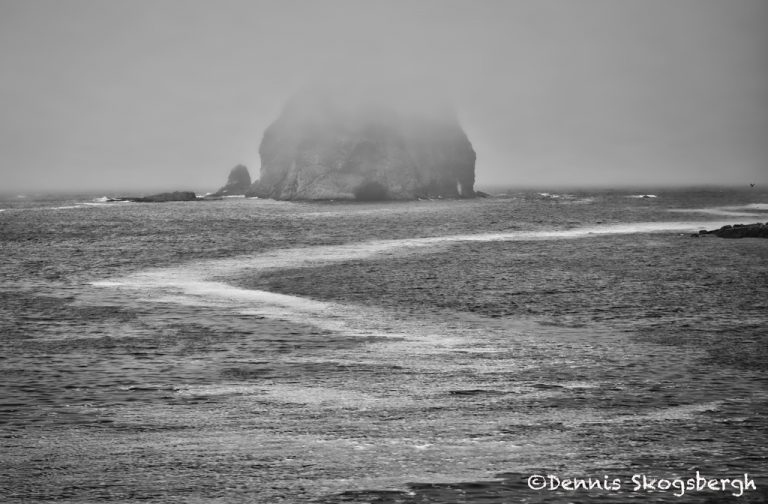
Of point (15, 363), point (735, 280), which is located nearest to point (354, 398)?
point (15, 363)

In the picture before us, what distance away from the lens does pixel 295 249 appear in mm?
68500

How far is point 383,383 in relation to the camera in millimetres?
21156

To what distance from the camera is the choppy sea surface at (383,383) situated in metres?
14.1

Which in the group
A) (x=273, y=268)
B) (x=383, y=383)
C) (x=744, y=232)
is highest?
(x=744, y=232)

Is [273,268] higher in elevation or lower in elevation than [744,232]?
lower

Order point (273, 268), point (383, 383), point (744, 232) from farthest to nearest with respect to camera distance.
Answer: point (744, 232)
point (273, 268)
point (383, 383)

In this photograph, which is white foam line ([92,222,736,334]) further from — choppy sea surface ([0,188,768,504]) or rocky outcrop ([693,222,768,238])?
rocky outcrop ([693,222,768,238])

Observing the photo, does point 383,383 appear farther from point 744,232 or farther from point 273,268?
point 744,232

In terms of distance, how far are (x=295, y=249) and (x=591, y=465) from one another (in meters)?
55.2

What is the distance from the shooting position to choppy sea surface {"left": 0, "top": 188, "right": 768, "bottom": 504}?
14055mm

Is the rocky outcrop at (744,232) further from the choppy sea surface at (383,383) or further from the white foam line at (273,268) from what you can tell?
the choppy sea surface at (383,383)

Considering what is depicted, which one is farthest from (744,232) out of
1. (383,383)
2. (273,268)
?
(383,383)

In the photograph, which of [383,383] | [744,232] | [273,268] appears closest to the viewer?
[383,383]

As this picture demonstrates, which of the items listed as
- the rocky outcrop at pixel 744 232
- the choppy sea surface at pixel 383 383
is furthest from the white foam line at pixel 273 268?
the rocky outcrop at pixel 744 232
